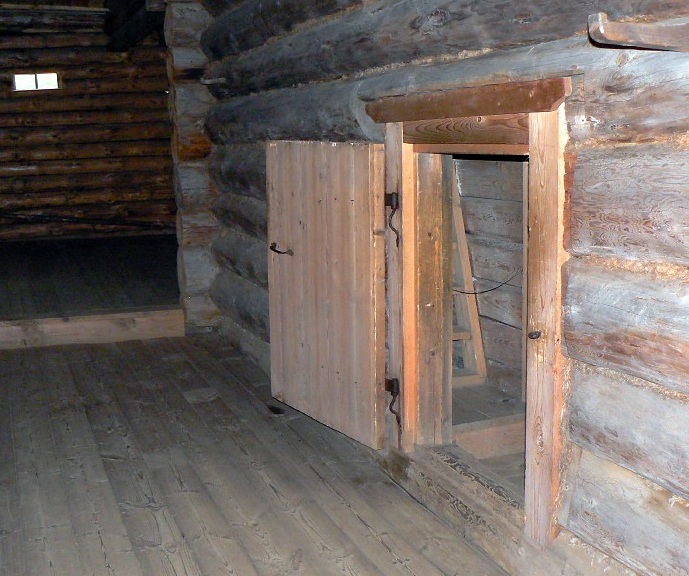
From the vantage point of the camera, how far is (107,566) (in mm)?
4254

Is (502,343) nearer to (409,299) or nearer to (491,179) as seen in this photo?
(491,179)

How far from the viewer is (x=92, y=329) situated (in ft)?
28.6

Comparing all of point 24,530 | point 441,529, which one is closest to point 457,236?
point 441,529

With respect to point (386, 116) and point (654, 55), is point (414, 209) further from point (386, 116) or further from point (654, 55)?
point (654, 55)

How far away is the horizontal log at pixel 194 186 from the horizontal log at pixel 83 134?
229 inches

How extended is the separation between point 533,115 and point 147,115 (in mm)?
11977

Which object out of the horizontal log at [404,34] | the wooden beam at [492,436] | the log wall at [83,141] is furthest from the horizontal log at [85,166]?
the wooden beam at [492,436]

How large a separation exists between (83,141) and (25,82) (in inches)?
46.6

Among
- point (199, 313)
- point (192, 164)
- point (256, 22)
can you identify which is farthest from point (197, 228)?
point (256, 22)

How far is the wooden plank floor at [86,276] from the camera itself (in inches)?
365

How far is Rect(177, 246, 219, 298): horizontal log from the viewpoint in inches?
351

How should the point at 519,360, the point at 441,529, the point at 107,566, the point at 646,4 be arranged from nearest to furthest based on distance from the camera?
the point at 646,4 < the point at 107,566 < the point at 441,529 < the point at 519,360

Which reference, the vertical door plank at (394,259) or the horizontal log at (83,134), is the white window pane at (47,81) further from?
the vertical door plank at (394,259)

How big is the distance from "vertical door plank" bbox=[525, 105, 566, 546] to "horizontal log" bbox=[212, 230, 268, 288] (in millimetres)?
3786
